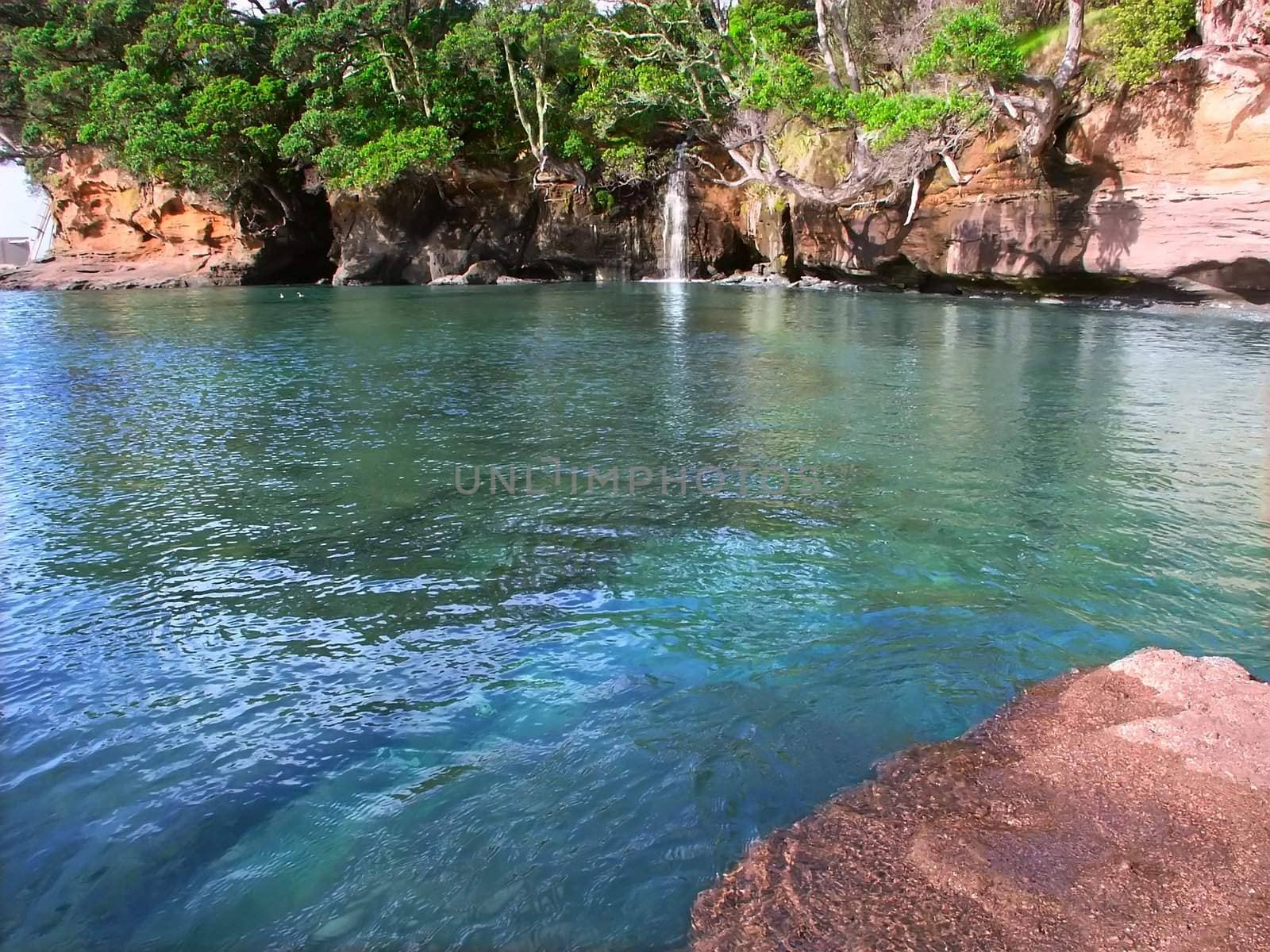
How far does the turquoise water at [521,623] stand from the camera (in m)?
3.09

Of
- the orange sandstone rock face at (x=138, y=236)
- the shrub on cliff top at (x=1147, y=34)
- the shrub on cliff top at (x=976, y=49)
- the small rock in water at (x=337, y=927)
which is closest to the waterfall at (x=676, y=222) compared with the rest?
the shrub on cliff top at (x=976, y=49)

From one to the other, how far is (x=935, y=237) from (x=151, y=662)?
2480 cm

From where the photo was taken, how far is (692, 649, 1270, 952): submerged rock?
2498 millimetres

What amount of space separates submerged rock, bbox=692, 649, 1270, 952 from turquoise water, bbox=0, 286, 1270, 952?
0.26 meters

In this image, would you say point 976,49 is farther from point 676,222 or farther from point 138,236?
point 138,236

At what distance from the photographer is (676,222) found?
35500 mm

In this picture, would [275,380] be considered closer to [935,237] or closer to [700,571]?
[700,571]

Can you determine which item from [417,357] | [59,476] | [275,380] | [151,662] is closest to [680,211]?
[417,357]

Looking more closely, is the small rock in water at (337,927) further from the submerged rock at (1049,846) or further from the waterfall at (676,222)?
the waterfall at (676,222)

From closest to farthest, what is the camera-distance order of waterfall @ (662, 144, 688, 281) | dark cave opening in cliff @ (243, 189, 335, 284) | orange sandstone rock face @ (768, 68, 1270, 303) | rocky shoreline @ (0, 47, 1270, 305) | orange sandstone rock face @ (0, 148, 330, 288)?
orange sandstone rock face @ (768, 68, 1270, 303) → rocky shoreline @ (0, 47, 1270, 305) → waterfall @ (662, 144, 688, 281) → orange sandstone rock face @ (0, 148, 330, 288) → dark cave opening in cliff @ (243, 189, 335, 284)

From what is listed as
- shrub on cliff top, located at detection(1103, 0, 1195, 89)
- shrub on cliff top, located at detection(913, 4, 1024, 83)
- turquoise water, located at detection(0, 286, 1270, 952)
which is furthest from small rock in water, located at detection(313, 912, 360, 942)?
shrub on cliff top, located at detection(1103, 0, 1195, 89)

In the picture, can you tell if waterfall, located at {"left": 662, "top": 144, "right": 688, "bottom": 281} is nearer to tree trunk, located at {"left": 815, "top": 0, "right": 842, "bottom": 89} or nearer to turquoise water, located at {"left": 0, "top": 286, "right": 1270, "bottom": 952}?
tree trunk, located at {"left": 815, "top": 0, "right": 842, "bottom": 89}

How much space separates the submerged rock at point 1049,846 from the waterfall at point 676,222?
33.6 m

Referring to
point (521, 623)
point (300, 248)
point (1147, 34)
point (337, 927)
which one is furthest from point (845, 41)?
point (300, 248)
